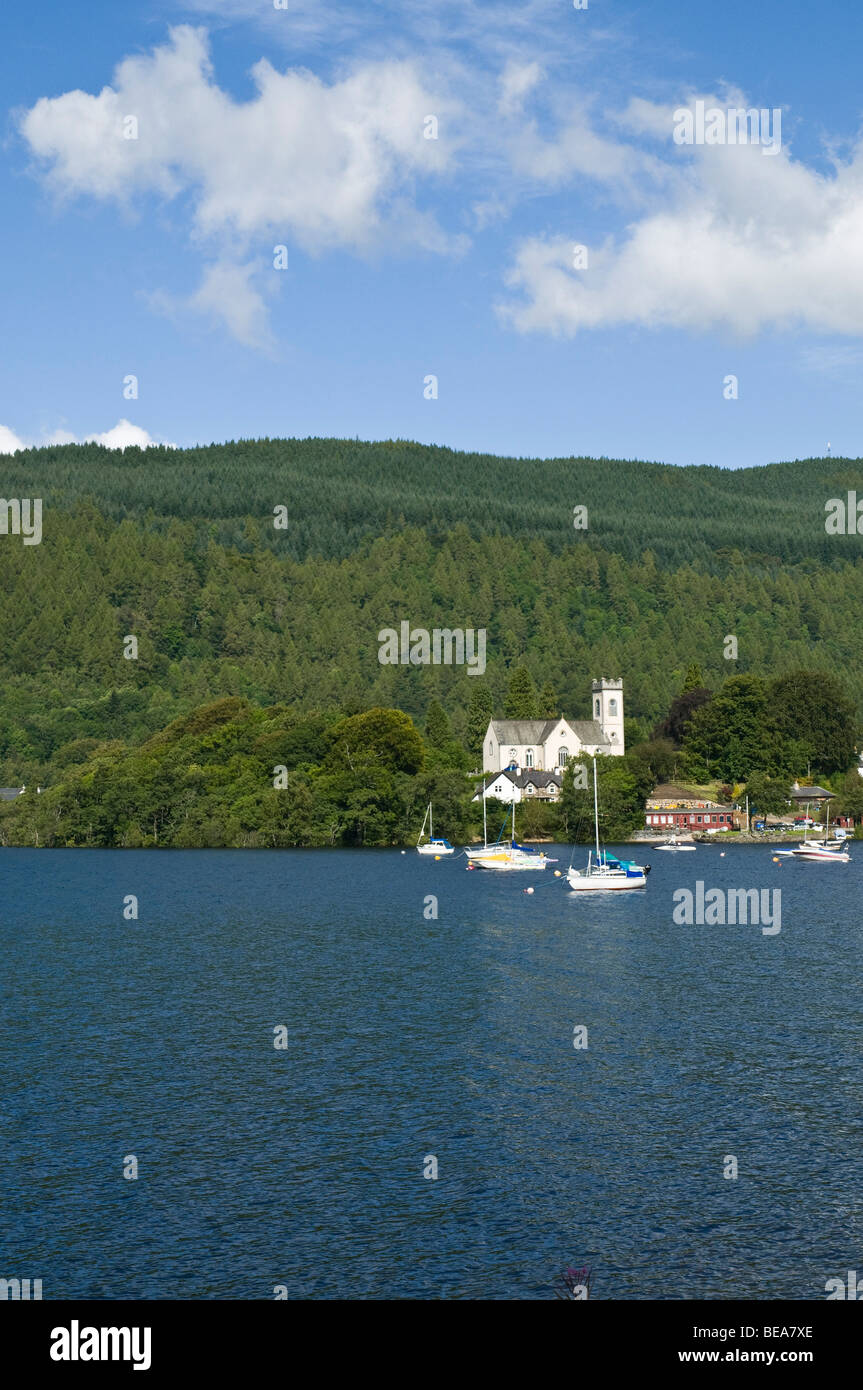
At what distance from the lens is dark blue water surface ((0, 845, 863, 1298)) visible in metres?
30.0

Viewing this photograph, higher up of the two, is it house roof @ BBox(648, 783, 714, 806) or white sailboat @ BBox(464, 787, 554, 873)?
house roof @ BBox(648, 783, 714, 806)

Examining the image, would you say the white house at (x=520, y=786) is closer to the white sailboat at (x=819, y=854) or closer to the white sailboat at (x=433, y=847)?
the white sailboat at (x=433, y=847)

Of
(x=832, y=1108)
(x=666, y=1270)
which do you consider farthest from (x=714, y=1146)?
(x=666, y=1270)

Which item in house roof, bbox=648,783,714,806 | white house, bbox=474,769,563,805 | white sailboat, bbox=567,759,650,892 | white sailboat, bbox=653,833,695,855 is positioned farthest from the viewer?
white house, bbox=474,769,563,805

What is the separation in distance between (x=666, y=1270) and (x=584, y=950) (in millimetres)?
46005

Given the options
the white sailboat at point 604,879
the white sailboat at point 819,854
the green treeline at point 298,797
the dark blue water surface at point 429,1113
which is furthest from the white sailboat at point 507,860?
the dark blue water surface at point 429,1113

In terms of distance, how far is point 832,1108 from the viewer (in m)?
41.1

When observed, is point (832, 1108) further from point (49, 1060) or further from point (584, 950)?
point (584, 950)

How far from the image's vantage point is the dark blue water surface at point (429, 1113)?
2995 cm

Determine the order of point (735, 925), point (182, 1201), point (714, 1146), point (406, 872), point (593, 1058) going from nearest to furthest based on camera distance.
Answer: point (182, 1201) < point (714, 1146) < point (593, 1058) < point (735, 925) < point (406, 872)

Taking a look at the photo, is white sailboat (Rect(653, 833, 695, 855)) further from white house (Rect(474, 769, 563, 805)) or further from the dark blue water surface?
the dark blue water surface

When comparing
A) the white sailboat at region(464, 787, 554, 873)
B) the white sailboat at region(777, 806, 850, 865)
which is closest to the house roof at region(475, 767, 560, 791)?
the white sailboat at region(777, 806, 850, 865)

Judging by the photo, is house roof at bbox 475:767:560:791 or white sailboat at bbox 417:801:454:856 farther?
house roof at bbox 475:767:560:791

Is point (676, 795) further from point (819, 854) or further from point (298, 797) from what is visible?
point (298, 797)
